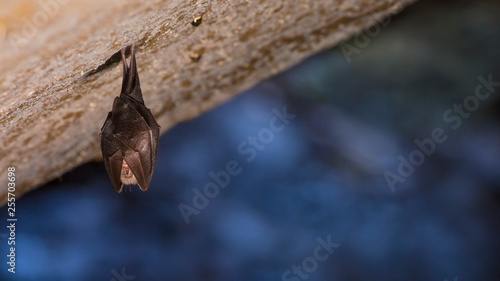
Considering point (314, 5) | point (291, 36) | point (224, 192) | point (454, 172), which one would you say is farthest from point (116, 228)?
point (454, 172)

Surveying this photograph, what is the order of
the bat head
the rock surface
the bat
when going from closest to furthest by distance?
1. the rock surface
2. the bat
3. the bat head

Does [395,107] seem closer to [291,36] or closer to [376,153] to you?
[376,153]

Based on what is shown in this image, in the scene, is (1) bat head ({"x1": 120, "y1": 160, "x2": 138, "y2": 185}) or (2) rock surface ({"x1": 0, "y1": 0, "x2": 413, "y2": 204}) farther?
(1) bat head ({"x1": 120, "y1": 160, "x2": 138, "y2": 185})

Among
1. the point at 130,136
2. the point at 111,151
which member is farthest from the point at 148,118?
the point at 111,151

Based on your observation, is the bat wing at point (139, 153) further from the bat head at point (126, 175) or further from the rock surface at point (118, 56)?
the rock surface at point (118, 56)

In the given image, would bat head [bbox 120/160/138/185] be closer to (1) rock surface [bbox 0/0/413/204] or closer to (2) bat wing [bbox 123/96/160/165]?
(2) bat wing [bbox 123/96/160/165]

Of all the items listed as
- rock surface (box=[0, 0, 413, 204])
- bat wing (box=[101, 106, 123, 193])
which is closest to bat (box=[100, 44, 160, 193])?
bat wing (box=[101, 106, 123, 193])

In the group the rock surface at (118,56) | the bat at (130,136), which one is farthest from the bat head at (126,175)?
the rock surface at (118,56)
